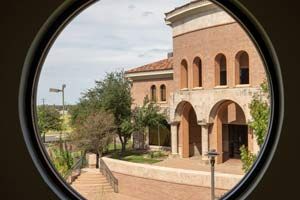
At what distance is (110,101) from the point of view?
44.4 ft

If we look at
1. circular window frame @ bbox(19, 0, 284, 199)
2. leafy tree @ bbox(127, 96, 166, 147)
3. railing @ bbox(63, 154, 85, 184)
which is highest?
circular window frame @ bbox(19, 0, 284, 199)

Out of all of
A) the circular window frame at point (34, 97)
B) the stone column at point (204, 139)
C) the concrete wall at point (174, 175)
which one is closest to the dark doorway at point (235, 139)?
the stone column at point (204, 139)

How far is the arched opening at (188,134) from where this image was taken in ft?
→ 42.9

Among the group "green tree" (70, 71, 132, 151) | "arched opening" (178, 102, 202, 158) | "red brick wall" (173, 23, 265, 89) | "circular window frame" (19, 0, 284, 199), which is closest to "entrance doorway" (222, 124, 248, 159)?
"arched opening" (178, 102, 202, 158)

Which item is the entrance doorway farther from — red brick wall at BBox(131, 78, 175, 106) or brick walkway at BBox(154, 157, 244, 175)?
red brick wall at BBox(131, 78, 175, 106)

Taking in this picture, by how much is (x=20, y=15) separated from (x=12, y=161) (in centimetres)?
57

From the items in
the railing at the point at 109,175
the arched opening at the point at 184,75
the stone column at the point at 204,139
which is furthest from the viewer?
the arched opening at the point at 184,75

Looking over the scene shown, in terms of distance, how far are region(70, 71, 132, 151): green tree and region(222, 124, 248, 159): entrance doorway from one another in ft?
12.1

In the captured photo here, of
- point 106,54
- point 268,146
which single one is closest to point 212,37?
point 106,54

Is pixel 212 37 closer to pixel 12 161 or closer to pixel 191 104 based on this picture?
pixel 191 104

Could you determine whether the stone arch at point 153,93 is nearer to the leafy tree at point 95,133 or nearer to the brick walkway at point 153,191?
the leafy tree at point 95,133

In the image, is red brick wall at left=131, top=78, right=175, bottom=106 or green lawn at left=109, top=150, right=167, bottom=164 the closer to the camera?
green lawn at left=109, top=150, right=167, bottom=164

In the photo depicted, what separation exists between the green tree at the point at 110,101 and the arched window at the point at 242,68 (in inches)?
181

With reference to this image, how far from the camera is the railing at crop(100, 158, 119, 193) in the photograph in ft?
31.9
